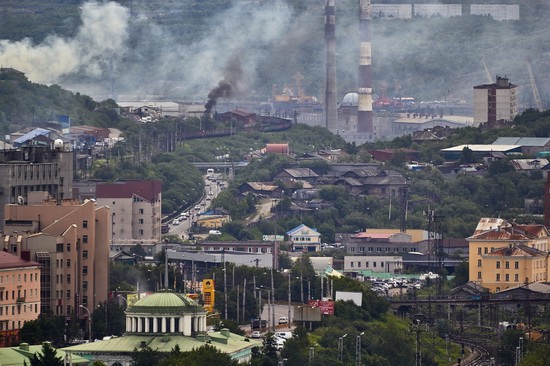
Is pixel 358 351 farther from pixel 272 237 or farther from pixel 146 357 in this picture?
pixel 272 237

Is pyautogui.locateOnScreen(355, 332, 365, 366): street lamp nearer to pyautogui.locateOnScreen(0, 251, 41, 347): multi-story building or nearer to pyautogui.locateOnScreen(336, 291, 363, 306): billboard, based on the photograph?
pyautogui.locateOnScreen(0, 251, 41, 347): multi-story building

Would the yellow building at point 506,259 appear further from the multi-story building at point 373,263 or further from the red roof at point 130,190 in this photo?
the red roof at point 130,190

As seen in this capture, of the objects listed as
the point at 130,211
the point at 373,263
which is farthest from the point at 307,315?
the point at 130,211

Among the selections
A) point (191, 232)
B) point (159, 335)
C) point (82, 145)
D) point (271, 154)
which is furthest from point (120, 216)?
point (159, 335)

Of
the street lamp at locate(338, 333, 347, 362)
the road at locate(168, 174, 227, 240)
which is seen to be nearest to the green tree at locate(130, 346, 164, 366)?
the street lamp at locate(338, 333, 347, 362)

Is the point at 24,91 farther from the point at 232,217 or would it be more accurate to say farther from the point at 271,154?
the point at 232,217
